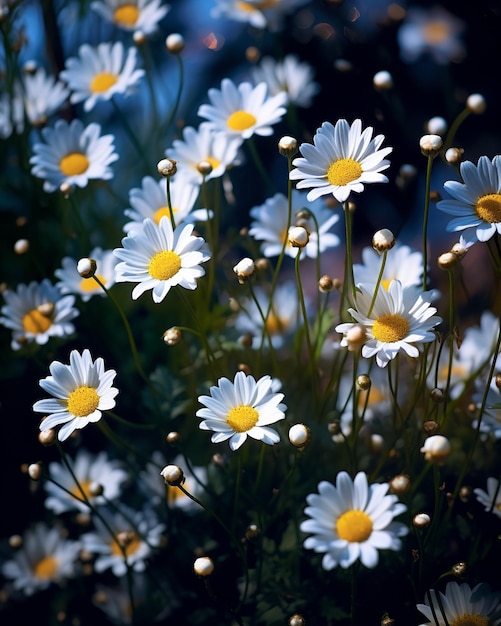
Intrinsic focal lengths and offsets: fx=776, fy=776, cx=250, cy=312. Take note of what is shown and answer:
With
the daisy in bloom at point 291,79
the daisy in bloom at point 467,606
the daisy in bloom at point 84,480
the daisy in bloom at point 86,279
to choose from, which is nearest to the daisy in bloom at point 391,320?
the daisy in bloom at point 467,606

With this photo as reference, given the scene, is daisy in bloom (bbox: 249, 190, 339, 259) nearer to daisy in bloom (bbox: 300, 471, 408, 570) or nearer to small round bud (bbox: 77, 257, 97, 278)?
small round bud (bbox: 77, 257, 97, 278)

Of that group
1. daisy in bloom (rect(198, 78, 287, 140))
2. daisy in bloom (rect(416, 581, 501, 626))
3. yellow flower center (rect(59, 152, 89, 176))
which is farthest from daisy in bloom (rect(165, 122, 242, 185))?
daisy in bloom (rect(416, 581, 501, 626))

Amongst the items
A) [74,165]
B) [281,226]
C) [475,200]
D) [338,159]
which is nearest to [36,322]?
[74,165]

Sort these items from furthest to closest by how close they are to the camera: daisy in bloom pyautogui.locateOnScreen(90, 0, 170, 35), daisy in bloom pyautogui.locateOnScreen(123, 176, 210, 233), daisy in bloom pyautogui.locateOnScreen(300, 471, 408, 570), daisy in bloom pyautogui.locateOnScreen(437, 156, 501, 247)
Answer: daisy in bloom pyautogui.locateOnScreen(90, 0, 170, 35) → daisy in bloom pyautogui.locateOnScreen(123, 176, 210, 233) → daisy in bloom pyautogui.locateOnScreen(437, 156, 501, 247) → daisy in bloom pyautogui.locateOnScreen(300, 471, 408, 570)

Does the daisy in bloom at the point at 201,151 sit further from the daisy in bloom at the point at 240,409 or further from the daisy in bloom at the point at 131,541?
the daisy in bloom at the point at 131,541

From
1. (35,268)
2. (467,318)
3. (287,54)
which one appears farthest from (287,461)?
(287,54)

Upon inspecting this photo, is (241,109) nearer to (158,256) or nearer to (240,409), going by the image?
(158,256)

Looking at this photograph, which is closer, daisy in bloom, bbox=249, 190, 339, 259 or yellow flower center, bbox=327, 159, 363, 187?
yellow flower center, bbox=327, 159, 363, 187
